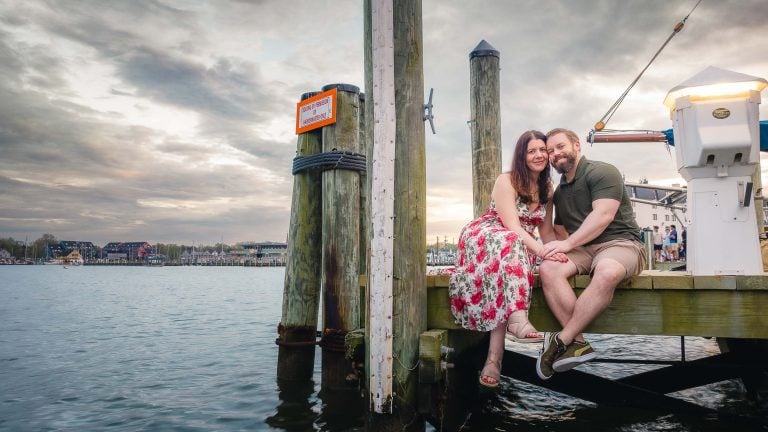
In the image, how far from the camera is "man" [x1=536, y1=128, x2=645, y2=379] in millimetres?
3494

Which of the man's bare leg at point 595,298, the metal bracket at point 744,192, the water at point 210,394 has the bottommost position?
the water at point 210,394

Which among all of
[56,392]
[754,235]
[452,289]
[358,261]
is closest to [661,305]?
[754,235]

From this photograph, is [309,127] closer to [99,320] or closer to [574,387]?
[574,387]

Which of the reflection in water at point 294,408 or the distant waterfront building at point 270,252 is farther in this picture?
the distant waterfront building at point 270,252

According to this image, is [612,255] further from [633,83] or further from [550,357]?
[633,83]

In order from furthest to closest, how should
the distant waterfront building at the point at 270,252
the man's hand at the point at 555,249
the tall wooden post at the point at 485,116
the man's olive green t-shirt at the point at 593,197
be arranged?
the distant waterfront building at the point at 270,252 < the tall wooden post at the point at 485,116 < the man's olive green t-shirt at the point at 593,197 < the man's hand at the point at 555,249

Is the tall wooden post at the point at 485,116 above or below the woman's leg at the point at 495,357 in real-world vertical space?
above

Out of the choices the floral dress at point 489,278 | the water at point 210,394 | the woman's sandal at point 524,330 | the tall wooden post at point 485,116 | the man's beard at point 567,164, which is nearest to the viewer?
the woman's sandal at point 524,330

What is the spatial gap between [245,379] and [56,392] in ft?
10.1

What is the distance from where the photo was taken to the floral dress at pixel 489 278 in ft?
11.8

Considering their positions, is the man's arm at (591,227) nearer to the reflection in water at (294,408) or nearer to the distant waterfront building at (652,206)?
the reflection in water at (294,408)

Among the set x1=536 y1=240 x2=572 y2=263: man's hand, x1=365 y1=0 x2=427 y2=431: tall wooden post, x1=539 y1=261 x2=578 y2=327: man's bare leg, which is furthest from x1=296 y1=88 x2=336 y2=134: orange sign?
x1=539 y1=261 x2=578 y2=327: man's bare leg

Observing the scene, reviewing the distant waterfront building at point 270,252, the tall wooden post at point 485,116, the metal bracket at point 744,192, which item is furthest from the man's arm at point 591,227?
the distant waterfront building at point 270,252

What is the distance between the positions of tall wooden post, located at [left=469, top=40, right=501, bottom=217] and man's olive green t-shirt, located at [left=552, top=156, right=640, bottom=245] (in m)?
1.92
